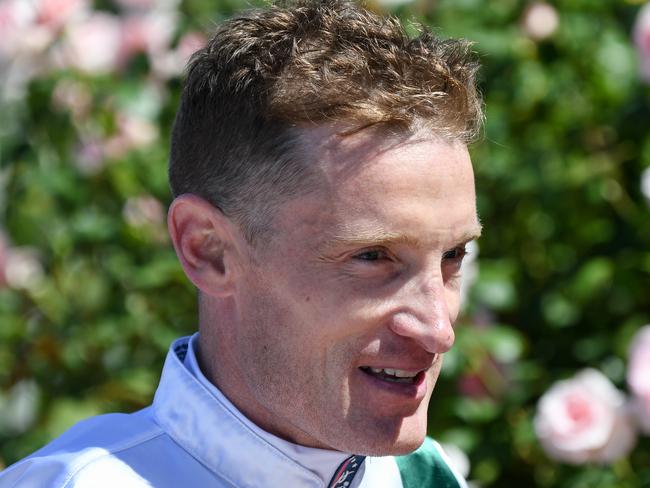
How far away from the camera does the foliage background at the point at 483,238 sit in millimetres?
3070

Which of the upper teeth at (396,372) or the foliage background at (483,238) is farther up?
the upper teeth at (396,372)

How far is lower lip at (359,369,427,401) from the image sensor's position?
1478 mm

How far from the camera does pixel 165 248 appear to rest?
3.24m

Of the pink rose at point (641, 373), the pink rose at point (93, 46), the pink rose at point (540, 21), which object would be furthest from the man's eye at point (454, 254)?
the pink rose at point (93, 46)

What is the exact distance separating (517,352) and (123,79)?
4.34 ft

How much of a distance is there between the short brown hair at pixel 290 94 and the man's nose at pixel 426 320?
20cm

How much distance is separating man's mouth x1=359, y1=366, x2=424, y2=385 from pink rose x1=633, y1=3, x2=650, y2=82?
5.70 ft

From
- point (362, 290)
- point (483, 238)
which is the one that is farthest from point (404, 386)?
point (483, 238)

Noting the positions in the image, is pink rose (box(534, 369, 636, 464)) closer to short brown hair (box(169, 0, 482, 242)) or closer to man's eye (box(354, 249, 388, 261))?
short brown hair (box(169, 0, 482, 242))

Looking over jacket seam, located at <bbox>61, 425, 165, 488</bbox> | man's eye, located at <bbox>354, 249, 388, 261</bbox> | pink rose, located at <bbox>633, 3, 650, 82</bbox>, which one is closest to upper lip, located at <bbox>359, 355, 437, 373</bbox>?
man's eye, located at <bbox>354, 249, 388, 261</bbox>

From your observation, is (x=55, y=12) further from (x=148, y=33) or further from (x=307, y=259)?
(x=307, y=259)

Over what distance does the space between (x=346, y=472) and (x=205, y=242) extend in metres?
0.37

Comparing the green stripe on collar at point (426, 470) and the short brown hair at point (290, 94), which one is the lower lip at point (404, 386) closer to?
the short brown hair at point (290, 94)

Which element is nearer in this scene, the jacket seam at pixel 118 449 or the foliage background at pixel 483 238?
the jacket seam at pixel 118 449
